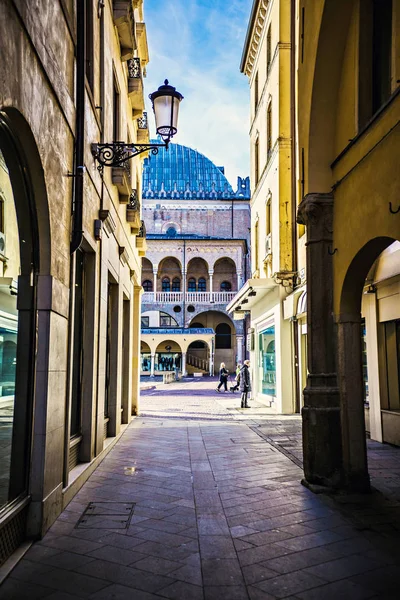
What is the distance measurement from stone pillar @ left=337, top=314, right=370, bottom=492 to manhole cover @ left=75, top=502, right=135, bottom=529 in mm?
2653

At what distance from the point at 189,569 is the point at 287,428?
29.4ft

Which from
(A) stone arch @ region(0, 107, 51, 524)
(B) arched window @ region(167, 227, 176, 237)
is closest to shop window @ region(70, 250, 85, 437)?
(A) stone arch @ region(0, 107, 51, 524)

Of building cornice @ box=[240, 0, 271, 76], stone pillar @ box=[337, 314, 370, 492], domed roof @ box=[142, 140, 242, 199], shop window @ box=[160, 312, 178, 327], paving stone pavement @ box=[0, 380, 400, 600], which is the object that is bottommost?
paving stone pavement @ box=[0, 380, 400, 600]

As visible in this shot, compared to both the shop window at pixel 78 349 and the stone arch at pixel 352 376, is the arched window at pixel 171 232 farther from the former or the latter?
the stone arch at pixel 352 376

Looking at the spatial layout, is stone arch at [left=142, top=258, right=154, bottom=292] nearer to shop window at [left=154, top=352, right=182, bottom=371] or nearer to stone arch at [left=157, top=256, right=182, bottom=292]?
Answer: stone arch at [left=157, top=256, right=182, bottom=292]

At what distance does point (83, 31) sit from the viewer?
646 cm

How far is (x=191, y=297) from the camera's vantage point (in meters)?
52.4

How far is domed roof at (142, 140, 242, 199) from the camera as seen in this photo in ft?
193

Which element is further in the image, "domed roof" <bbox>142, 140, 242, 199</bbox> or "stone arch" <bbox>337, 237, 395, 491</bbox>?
"domed roof" <bbox>142, 140, 242, 199</bbox>

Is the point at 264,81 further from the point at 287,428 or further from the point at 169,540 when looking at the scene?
the point at 169,540

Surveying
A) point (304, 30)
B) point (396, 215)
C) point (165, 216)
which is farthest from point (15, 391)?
point (165, 216)

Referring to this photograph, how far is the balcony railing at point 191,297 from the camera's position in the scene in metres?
52.2

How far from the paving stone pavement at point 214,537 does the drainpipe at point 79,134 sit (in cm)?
302

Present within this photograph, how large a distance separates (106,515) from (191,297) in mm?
46974
